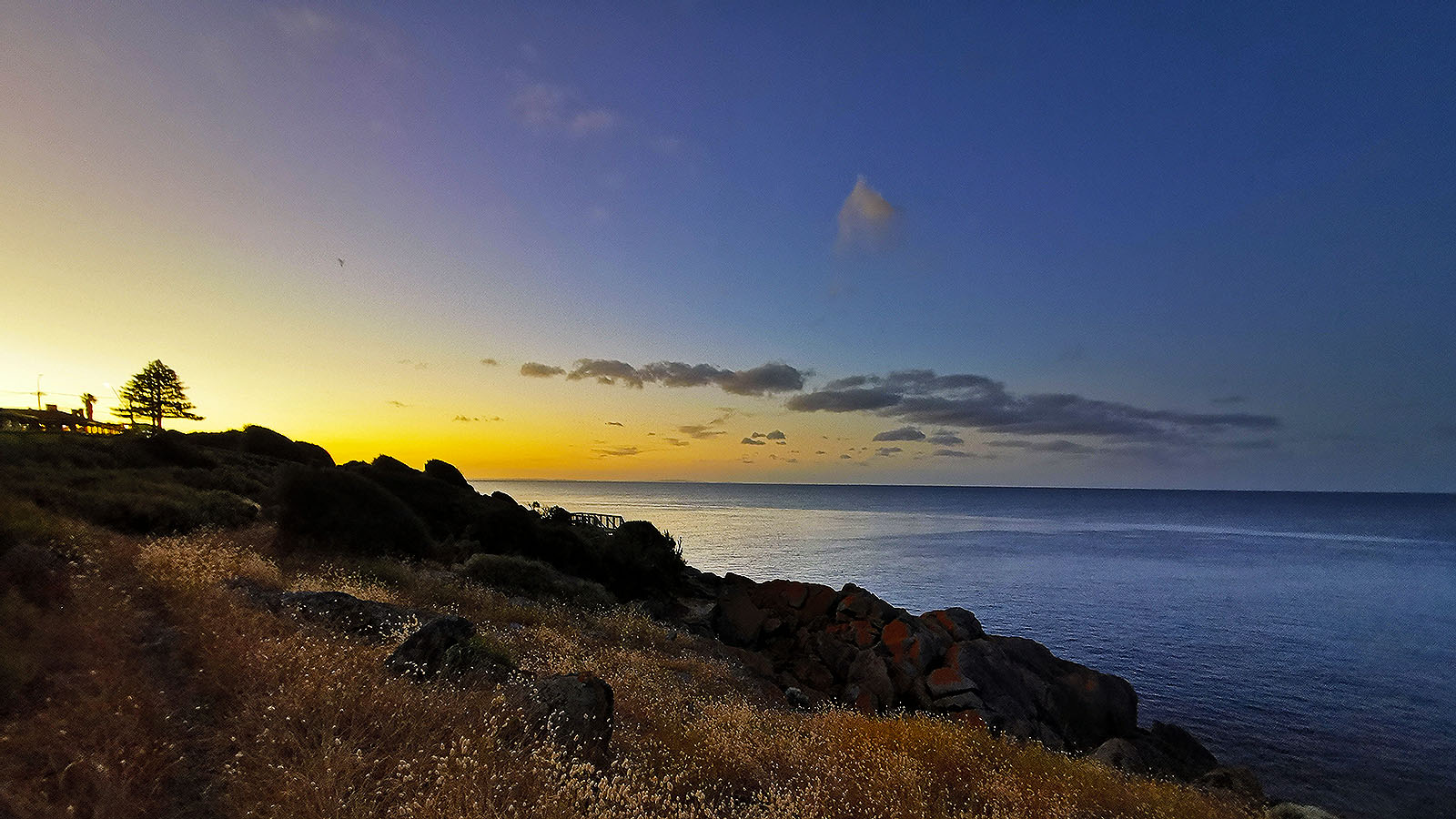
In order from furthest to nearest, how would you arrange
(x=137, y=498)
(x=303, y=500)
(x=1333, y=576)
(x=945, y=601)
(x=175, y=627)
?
(x=1333, y=576) → (x=945, y=601) → (x=303, y=500) → (x=137, y=498) → (x=175, y=627)

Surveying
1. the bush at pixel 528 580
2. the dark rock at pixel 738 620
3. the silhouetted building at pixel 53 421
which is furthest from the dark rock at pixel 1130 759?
the silhouetted building at pixel 53 421

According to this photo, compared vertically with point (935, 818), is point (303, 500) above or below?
above

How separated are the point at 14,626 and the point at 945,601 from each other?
40550mm

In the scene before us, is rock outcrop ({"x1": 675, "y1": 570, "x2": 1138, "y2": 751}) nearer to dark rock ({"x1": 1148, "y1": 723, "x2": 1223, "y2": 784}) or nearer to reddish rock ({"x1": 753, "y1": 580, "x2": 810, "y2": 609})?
reddish rock ({"x1": 753, "y1": 580, "x2": 810, "y2": 609})

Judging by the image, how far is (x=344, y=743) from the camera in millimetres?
5160

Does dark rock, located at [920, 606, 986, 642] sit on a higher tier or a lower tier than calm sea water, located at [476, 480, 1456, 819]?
higher

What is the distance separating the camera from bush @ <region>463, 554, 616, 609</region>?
1864 centimetres

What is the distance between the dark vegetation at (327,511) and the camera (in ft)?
49.2

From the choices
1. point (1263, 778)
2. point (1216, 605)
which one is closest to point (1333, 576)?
point (1216, 605)

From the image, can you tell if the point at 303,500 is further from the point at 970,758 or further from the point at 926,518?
the point at 926,518

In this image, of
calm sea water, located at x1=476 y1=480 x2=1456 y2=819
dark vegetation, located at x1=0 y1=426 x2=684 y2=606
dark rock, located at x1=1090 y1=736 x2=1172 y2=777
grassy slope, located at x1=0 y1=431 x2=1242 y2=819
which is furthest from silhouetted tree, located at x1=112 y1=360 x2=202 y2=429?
dark rock, located at x1=1090 y1=736 x2=1172 y2=777

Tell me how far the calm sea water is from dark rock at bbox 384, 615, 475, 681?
22.5m

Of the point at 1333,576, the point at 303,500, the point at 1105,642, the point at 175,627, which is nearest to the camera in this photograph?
the point at 175,627

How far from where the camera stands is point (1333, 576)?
5506 cm
